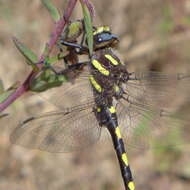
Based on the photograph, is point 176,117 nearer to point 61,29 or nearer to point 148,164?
point 61,29

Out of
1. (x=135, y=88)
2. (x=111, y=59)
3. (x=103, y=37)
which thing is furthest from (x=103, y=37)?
(x=135, y=88)

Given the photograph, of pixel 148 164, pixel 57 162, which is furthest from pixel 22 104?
pixel 148 164

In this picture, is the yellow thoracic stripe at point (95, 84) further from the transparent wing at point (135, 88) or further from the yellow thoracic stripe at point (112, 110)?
the yellow thoracic stripe at point (112, 110)

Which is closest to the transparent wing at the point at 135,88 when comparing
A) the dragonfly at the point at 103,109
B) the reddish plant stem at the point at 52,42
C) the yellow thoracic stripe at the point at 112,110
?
the dragonfly at the point at 103,109

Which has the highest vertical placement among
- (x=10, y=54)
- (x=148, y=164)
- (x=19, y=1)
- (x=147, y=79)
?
(x=19, y=1)

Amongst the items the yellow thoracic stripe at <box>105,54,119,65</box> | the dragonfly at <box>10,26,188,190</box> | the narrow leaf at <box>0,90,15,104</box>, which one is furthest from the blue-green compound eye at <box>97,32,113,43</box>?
the narrow leaf at <box>0,90,15,104</box>

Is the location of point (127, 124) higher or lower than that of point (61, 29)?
lower

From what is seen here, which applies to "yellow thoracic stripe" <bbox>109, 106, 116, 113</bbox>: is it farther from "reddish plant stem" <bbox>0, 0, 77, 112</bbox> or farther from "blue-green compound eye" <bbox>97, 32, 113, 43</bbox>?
"reddish plant stem" <bbox>0, 0, 77, 112</bbox>

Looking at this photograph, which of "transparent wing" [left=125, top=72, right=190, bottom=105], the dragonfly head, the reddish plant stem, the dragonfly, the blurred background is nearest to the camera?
the reddish plant stem
